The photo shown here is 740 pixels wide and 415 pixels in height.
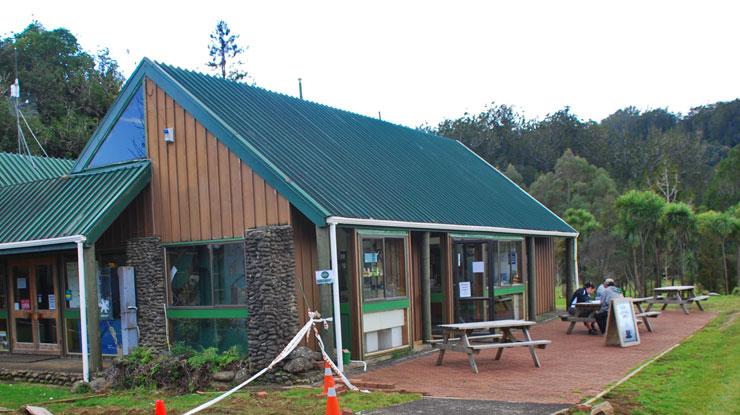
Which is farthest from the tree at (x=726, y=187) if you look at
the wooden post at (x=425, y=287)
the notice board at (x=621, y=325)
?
the wooden post at (x=425, y=287)

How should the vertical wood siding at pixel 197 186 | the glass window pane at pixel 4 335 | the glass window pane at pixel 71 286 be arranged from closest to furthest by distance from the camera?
the vertical wood siding at pixel 197 186 → the glass window pane at pixel 71 286 → the glass window pane at pixel 4 335

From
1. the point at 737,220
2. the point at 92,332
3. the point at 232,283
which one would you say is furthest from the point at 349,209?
the point at 737,220

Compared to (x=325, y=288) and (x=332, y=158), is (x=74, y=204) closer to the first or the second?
(x=332, y=158)

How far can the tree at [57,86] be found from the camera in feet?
120

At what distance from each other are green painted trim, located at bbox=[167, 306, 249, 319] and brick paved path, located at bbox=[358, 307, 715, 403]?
264cm

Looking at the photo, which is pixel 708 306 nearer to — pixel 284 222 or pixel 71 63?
pixel 284 222

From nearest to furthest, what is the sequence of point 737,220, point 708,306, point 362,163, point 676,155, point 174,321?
point 174,321 → point 362,163 → point 708,306 → point 737,220 → point 676,155

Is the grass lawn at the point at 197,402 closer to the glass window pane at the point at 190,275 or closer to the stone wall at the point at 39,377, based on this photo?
the stone wall at the point at 39,377

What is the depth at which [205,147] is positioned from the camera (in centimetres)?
1382

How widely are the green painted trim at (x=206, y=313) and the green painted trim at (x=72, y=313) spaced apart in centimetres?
276

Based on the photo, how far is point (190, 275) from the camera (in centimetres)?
1410

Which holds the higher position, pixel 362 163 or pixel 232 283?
pixel 362 163

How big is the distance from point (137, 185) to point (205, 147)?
1694mm

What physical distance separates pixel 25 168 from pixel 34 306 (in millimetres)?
5880
